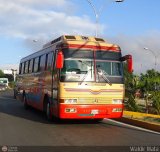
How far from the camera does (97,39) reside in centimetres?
1784

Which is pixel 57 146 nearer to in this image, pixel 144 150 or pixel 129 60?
pixel 144 150

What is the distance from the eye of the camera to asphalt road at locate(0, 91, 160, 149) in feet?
39.9

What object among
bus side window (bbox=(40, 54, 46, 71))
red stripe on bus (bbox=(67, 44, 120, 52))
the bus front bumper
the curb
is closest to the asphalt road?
the bus front bumper

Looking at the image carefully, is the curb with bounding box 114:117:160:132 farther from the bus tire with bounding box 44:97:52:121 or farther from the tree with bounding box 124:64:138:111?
the tree with bounding box 124:64:138:111

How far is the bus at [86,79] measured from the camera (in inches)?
623

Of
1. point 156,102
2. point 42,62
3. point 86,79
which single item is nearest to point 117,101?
point 86,79

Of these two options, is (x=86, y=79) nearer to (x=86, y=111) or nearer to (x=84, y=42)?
(x=86, y=111)

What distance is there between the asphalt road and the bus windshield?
1760 mm

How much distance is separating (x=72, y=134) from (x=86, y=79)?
9.05ft

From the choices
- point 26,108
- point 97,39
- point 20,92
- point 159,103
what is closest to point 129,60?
point 97,39

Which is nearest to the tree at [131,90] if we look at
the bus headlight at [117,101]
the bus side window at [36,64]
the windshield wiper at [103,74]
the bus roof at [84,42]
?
the bus side window at [36,64]

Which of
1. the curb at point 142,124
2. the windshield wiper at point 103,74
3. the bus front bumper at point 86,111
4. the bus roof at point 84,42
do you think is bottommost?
the curb at point 142,124

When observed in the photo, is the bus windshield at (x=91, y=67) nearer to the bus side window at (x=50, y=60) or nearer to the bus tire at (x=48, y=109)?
the bus side window at (x=50, y=60)

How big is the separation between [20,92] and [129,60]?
12692mm
